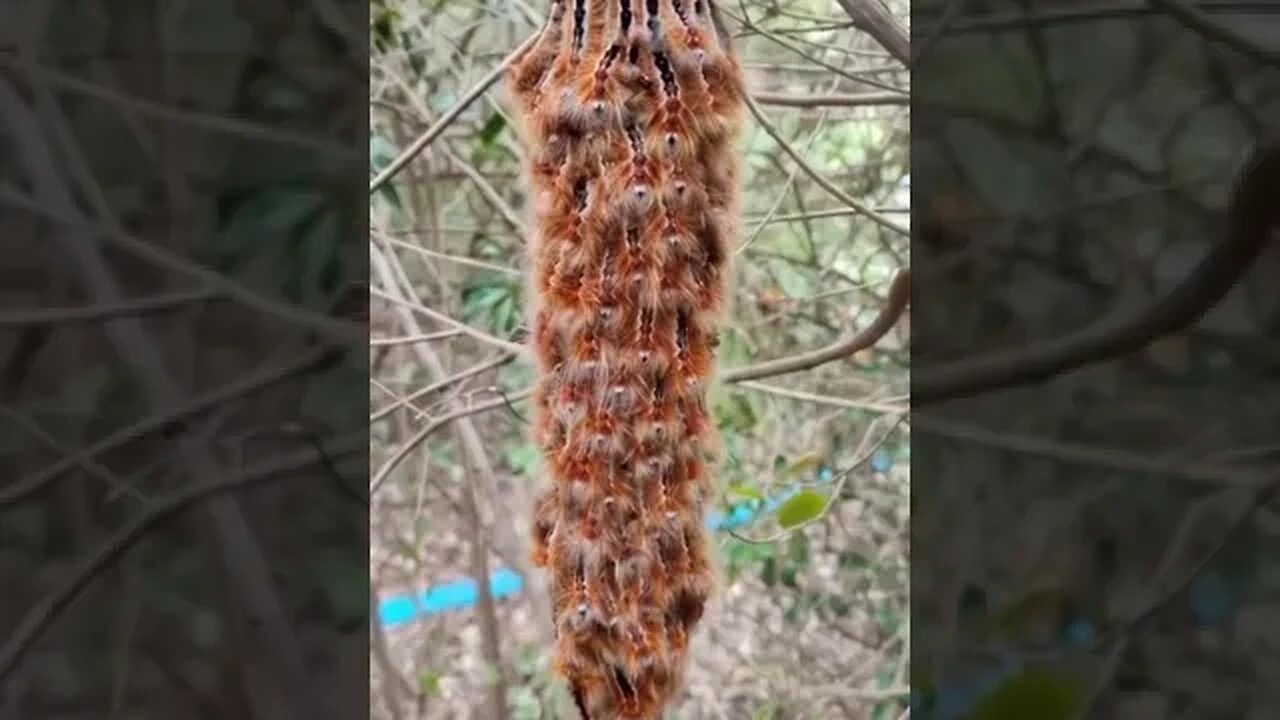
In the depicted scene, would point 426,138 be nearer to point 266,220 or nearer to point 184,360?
point 266,220

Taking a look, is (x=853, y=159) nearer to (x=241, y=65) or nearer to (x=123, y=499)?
(x=241, y=65)

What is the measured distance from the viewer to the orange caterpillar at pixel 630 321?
101 cm

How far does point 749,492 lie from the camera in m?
1.09

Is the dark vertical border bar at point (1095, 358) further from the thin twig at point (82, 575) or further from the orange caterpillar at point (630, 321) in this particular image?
the thin twig at point (82, 575)

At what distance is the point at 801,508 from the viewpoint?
43.1 inches

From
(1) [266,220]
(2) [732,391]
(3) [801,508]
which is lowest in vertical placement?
(3) [801,508]

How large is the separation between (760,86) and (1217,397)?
18.4 inches

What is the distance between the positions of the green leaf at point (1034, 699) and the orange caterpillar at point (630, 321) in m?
0.28

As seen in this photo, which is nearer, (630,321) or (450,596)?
(630,321)

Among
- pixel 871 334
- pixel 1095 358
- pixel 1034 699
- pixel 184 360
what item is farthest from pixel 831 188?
pixel 184 360

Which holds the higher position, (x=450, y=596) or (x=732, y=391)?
(x=732, y=391)

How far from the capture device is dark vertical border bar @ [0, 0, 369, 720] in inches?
43.5

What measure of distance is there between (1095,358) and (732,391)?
1.03ft

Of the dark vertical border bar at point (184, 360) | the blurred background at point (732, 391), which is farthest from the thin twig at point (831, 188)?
the dark vertical border bar at point (184, 360)
